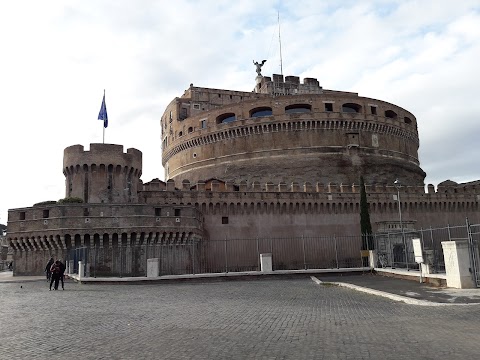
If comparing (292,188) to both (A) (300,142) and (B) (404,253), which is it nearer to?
(A) (300,142)

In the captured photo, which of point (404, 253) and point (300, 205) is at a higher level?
point (300, 205)

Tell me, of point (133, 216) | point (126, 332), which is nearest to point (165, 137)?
point (133, 216)

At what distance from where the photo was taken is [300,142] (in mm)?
46188

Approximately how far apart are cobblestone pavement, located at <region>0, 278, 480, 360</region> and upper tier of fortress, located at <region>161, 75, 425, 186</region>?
3305 cm

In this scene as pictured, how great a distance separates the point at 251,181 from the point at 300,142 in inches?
281

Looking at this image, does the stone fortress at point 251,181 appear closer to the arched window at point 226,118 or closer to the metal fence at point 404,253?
the arched window at point 226,118

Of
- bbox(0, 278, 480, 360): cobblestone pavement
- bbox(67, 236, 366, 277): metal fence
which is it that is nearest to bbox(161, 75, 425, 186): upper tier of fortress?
bbox(67, 236, 366, 277): metal fence

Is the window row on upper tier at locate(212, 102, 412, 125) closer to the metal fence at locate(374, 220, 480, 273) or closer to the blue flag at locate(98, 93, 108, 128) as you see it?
the blue flag at locate(98, 93, 108, 128)

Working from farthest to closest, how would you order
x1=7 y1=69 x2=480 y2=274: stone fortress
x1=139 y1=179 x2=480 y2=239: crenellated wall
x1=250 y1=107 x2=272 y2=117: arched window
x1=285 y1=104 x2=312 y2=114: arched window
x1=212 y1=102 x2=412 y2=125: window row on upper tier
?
x1=250 y1=107 x2=272 y2=117: arched window, x1=212 y1=102 x2=412 y2=125: window row on upper tier, x1=285 y1=104 x2=312 y2=114: arched window, x1=139 y1=179 x2=480 y2=239: crenellated wall, x1=7 y1=69 x2=480 y2=274: stone fortress

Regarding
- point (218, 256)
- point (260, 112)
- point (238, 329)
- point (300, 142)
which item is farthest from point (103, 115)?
point (238, 329)

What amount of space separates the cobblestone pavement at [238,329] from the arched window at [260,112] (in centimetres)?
3739

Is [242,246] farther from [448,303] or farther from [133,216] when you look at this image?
[448,303]

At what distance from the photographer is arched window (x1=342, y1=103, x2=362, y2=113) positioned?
4922 cm

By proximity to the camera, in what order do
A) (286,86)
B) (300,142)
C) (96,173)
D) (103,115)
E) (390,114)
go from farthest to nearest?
(286,86) → (390,114) → (300,142) → (103,115) → (96,173)
